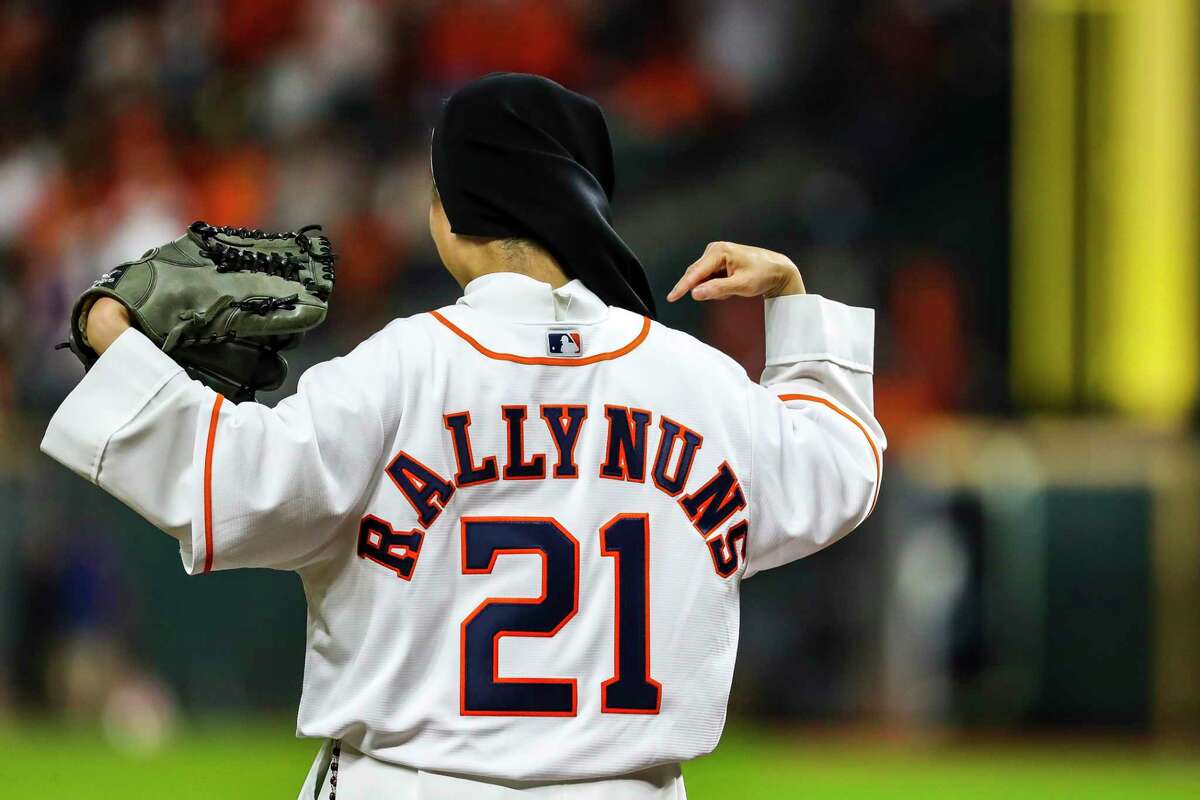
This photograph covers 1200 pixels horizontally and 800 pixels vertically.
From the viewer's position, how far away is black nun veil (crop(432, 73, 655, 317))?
189cm

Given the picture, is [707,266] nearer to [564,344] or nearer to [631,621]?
[564,344]

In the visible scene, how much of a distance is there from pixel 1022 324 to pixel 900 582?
199cm

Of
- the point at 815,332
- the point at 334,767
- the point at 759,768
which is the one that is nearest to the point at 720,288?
the point at 815,332

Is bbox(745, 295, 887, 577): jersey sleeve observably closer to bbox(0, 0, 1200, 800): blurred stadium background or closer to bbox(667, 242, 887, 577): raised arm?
bbox(667, 242, 887, 577): raised arm

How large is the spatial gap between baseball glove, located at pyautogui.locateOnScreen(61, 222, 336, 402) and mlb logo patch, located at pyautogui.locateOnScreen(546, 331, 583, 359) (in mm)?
276

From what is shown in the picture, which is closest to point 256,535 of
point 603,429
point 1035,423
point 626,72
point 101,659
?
point 603,429

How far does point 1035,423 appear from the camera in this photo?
7.98 metres

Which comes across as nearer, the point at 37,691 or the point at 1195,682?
the point at 37,691

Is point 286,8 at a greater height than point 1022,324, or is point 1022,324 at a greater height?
point 286,8

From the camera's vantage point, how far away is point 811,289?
7.63 m

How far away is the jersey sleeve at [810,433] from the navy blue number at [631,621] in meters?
0.19

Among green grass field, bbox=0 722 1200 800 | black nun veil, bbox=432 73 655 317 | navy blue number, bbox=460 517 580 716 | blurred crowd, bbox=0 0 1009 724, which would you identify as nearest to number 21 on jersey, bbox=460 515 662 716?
navy blue number, bbox=460 517 580 716

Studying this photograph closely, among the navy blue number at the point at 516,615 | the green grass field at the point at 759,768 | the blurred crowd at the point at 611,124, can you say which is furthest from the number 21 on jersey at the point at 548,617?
the blurred crowd at the point at 611,124

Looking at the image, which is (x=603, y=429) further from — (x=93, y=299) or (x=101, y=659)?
(x=101, y=659)
